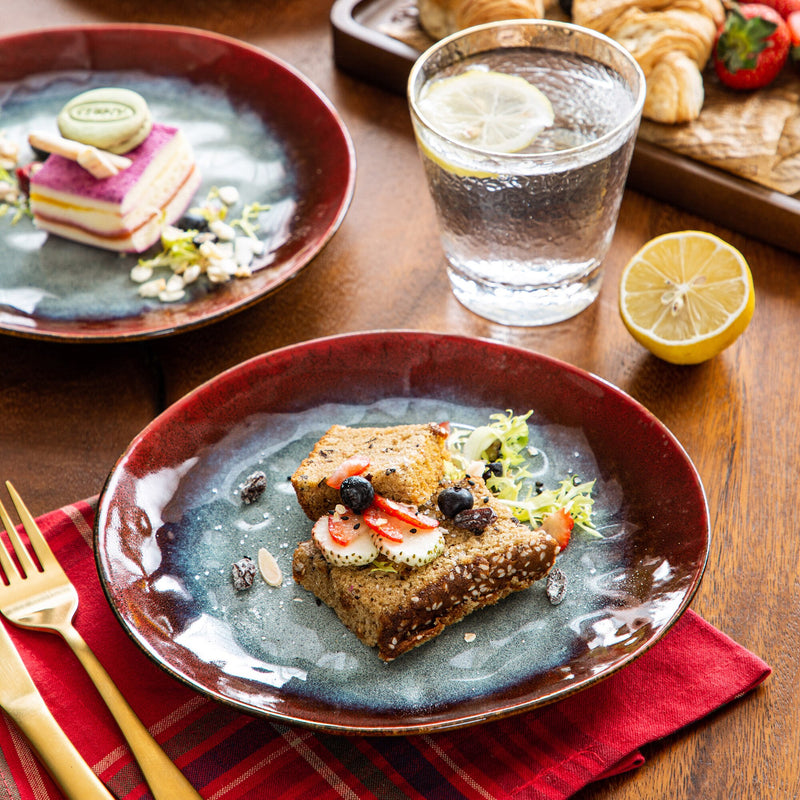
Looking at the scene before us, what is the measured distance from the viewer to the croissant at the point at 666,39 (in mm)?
2094

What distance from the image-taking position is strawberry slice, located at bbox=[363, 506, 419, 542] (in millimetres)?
1308

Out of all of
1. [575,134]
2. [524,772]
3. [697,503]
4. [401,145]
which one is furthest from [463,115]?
[524,772]

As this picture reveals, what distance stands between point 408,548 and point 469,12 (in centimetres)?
149

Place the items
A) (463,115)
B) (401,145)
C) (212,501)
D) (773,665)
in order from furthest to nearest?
(401,145) < (463,115) < (212,501) < (773,665)

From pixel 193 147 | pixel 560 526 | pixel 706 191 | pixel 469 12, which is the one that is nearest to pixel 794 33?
pixel 706 191

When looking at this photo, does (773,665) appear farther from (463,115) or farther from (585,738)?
(463,115)

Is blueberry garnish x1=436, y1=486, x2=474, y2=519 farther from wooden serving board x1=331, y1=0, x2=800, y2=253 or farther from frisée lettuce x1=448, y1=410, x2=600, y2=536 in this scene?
wooden serving board x1=331, y1=0, x2=800, y2=253

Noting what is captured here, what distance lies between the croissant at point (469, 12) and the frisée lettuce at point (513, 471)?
116 centimetres

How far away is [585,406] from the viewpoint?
1.54 metres

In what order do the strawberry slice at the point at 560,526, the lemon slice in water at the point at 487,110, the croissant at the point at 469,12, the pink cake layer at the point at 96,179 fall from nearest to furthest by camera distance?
the strawberry slice at the point at 560,526 < the lemon slice in water at the point at 487,110 < the pink cake layer at the point at 96,179 < the croissant at the point at 469,12

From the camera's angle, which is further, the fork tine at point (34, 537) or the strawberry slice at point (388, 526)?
the fork tine at point (34, 537)

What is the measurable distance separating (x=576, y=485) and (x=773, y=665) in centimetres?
37

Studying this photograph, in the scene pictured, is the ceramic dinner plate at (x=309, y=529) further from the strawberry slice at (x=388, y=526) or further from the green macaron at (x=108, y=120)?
the green macaron at (x=108, y=120)

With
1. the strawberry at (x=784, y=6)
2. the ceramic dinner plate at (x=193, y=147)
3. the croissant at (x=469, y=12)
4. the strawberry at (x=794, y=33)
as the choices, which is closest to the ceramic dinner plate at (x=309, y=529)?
the ceramic dinner plate at (x=193, y=147)
